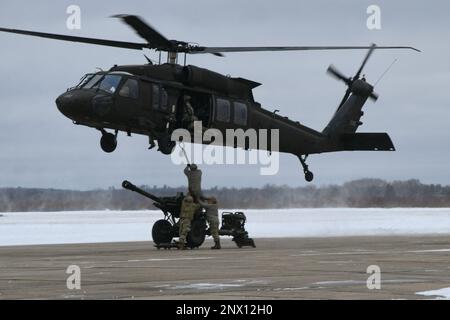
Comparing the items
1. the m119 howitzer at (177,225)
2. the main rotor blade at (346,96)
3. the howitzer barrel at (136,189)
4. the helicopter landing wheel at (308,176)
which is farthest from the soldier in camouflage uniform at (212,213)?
the main rotor blade at (346,96)

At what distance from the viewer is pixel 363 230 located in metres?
42.9

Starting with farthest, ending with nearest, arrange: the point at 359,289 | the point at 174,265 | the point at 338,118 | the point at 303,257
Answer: the point at 338,118 < the point at 303,257 < the point at 174,265 < the point at 359,289

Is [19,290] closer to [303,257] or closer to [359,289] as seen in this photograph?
[359,289]

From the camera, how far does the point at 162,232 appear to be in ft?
90.8

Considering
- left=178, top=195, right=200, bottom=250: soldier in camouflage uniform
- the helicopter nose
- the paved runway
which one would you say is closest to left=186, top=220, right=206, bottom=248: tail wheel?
left=178, top=195, right=200, bottom=250: soldier in camouflage uniform

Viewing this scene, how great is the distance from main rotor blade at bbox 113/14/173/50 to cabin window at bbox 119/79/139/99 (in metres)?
1.37

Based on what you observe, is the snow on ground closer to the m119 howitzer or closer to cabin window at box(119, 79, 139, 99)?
the m119 howitzer

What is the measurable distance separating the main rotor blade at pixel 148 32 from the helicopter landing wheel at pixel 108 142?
3.00m

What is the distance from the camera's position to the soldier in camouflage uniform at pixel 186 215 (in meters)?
26.3

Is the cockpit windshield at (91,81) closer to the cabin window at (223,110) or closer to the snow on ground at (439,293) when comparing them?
the cabin window at (223,110)

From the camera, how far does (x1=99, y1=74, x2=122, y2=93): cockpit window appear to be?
29938 millimetres

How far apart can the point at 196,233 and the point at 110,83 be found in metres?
5.93
